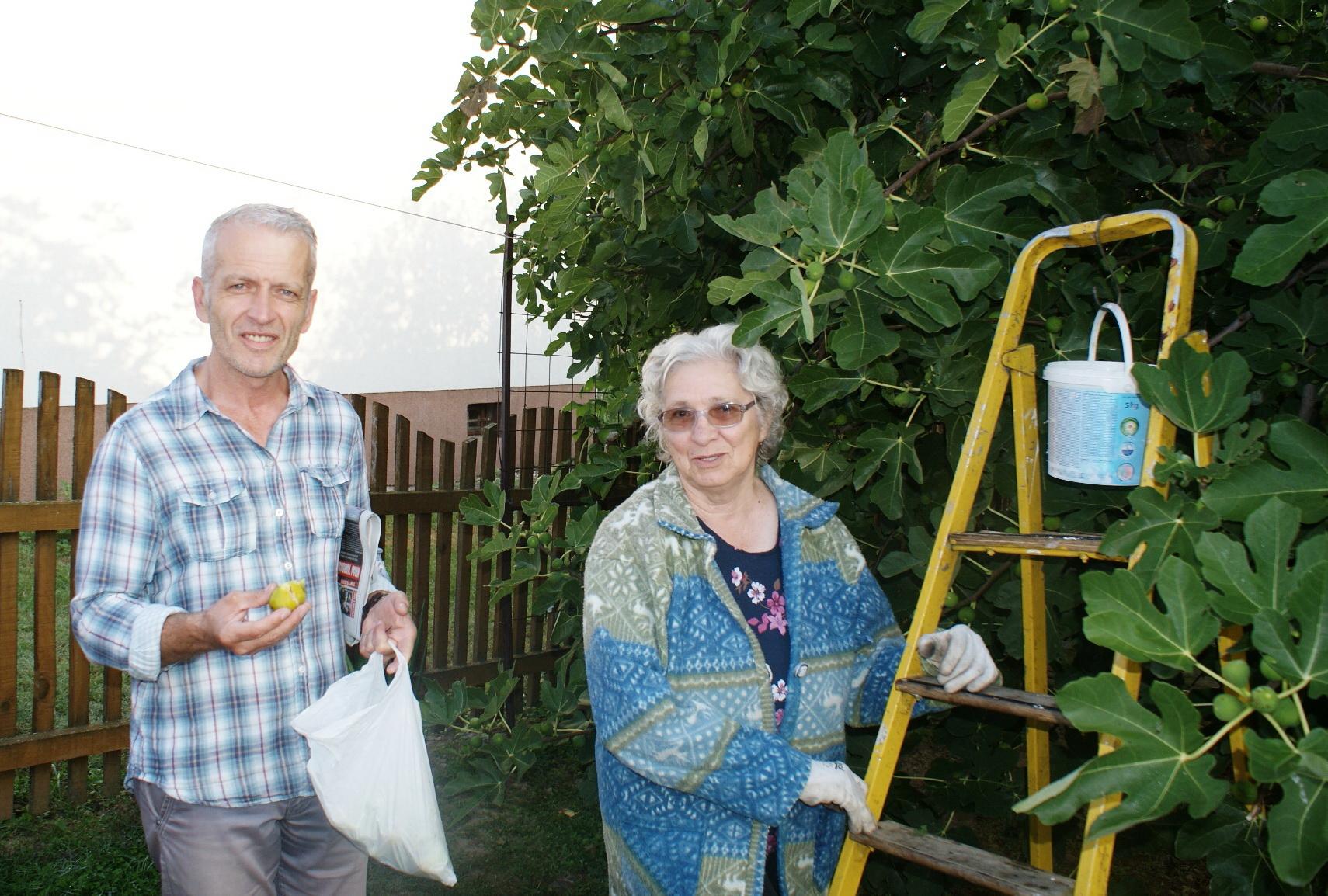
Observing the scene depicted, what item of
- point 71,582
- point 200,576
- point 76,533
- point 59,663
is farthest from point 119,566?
point 59,663

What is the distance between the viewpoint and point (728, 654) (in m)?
1.90

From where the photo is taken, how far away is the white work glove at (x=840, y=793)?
174cm

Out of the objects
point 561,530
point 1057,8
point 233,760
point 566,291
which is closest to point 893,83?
point 1057,8

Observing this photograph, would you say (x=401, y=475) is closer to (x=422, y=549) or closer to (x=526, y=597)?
(x=422, y=549)

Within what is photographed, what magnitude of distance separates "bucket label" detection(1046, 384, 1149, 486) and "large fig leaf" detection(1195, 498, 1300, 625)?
0.47 m

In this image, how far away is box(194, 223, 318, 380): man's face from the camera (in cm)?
184

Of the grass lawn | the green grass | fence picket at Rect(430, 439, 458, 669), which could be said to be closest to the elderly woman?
the grass lawn

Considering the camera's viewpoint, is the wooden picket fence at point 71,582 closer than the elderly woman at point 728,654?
No

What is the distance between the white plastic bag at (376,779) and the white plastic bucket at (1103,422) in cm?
125

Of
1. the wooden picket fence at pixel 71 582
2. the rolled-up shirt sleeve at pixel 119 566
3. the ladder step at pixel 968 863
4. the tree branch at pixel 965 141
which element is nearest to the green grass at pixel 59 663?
the wooden picket fence at pixel 71 582

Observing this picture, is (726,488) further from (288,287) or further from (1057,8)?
(1057,8)

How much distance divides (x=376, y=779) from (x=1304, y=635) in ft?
4.70

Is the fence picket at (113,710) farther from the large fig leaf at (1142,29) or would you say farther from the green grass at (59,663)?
the large fig leaf at (1142,29)

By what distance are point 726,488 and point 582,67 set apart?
1.11 meters
